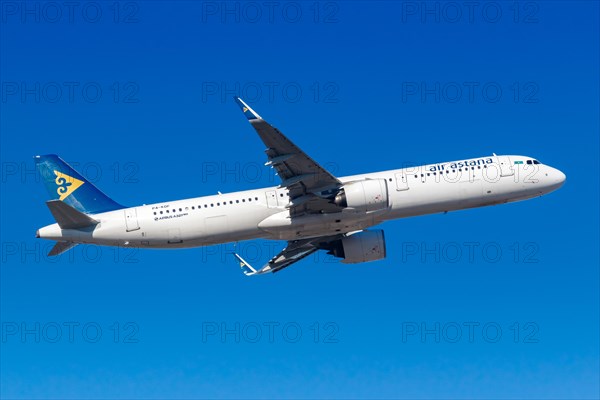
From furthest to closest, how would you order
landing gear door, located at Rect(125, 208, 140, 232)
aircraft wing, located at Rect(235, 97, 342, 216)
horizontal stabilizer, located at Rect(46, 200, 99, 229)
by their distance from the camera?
landing gear door, located at Rect(125, 208, 140, 232)
horizontal stabilizer, located at Rect(46, 200, 99, 229)
aircraft wing, located at Rect(235, 97, 342, 216)

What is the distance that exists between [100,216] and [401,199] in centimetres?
1990

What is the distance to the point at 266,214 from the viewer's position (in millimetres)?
52781

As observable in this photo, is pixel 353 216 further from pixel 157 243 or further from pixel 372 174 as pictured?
pixel 157 243

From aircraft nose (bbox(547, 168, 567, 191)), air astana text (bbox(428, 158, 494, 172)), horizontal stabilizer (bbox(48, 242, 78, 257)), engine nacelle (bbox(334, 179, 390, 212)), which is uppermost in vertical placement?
air astana text (bbox(428, 158, 494, 172))

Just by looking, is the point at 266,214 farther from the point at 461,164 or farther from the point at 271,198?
the point at 461,164

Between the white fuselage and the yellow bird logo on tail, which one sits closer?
the white fuselage

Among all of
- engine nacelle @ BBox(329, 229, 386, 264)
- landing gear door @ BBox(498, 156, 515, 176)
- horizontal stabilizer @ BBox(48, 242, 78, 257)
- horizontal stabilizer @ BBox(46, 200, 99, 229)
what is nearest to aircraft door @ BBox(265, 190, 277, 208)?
engine nacelle @ BBox(329, 229, 386, 264)

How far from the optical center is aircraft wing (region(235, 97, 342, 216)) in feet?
160

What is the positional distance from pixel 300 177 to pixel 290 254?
436 inches

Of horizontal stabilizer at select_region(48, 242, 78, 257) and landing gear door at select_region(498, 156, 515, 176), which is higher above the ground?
landing gear door at select_region(498, 156, 515, 176)

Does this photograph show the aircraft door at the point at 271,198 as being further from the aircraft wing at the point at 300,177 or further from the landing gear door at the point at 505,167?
the landing gear door at the point at 505,167

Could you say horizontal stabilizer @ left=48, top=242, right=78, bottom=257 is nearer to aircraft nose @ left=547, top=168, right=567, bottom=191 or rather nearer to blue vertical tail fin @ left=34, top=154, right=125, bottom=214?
blue vertical tail fin @ left=34, top=154, right=125, bottom=214

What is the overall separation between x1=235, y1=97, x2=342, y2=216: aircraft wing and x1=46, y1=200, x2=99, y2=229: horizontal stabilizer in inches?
500

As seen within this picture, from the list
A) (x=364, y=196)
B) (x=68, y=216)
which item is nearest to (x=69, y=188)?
(x=68, y=216)
